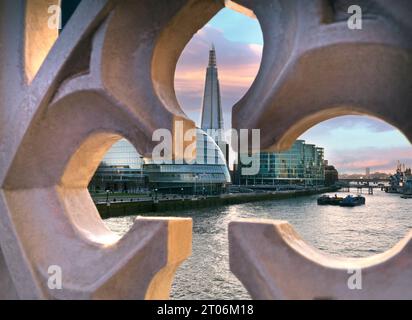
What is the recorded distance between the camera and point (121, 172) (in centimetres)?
7031

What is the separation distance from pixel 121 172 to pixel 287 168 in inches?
1816

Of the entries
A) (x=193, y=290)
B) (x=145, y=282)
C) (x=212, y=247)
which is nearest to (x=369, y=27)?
(x=145, y=282)

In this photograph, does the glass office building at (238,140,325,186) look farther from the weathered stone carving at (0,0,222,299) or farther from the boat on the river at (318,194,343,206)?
the weathered stone carving at (0,0,222,299)

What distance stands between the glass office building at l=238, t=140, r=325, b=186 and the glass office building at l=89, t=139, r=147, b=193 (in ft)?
108

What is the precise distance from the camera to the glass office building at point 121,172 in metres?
69.2

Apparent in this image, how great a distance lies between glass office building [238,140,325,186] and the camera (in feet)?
331

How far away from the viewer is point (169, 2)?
10.2 feet

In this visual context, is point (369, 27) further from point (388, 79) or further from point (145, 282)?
point (145, 282)

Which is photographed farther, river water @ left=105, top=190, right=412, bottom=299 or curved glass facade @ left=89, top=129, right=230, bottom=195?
curved glass facade @ left=89, top=129, right=230, bottom=195

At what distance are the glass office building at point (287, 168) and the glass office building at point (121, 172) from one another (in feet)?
108

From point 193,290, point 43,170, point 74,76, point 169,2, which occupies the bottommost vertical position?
point 193,290

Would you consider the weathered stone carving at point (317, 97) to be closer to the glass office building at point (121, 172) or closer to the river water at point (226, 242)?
the river water at point (226, 242)

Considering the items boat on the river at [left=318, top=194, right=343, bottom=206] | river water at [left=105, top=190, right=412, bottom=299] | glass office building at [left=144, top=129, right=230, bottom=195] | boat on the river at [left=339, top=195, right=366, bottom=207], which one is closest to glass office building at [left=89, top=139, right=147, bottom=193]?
glass office building at [left=144, top=129, right=230, bottom=195]

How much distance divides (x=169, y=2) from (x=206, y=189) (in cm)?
6269
